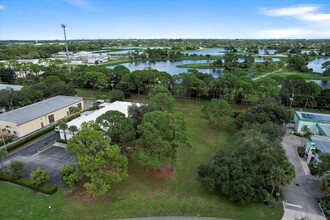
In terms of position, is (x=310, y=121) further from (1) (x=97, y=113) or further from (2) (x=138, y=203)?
(1) (x=97, y=113)

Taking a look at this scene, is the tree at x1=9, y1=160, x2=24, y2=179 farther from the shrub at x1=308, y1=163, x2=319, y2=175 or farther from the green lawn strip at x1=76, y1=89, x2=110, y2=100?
the green lawn strip at x1=76, y1=89, x2=110, y2=100

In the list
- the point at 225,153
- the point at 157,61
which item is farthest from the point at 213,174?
the point at 157,61

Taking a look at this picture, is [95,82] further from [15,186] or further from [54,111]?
[15,186]

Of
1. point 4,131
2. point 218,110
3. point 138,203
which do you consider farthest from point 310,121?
point 4,131

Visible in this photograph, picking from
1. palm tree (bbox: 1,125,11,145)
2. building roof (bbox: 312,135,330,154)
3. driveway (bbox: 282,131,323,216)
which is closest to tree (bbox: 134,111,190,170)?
driveway (bbox: 282,131,323,216)

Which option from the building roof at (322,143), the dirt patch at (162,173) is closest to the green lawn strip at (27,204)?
the dirt patch at (162,173)
